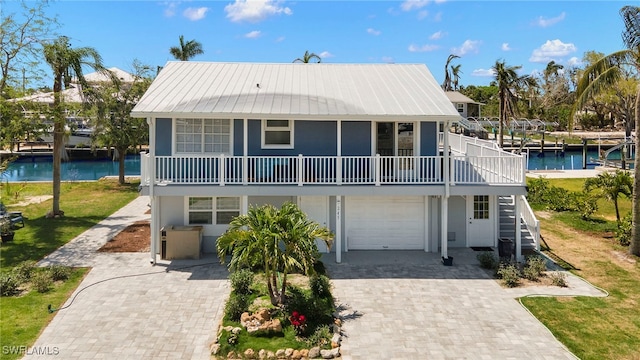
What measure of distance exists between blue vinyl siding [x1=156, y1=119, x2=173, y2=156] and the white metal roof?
93cm

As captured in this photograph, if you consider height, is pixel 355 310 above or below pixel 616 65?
below

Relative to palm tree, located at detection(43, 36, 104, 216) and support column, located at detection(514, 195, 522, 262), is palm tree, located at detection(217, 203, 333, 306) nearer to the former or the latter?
support column, located at detection(514, 195, 522, 262)

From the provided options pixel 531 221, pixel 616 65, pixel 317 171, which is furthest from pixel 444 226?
pixel 616 65

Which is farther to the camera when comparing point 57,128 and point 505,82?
point 505,82

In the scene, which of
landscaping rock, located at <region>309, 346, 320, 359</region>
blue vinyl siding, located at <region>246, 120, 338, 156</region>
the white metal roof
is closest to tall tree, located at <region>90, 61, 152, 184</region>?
the white metal roof

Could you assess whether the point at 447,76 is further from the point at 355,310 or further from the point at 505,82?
the point at 355,310

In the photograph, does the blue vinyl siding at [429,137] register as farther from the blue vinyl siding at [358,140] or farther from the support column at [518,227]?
the support column at [518,227]

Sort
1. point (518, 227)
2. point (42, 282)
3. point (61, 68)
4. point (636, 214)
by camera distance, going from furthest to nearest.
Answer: point (61, 68), point (636, 214), point (518, 227), point (42, 282)

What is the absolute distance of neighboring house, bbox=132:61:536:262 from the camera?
14523 mm

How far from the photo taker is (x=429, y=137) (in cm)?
1605

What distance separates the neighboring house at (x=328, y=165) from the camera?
572 inches

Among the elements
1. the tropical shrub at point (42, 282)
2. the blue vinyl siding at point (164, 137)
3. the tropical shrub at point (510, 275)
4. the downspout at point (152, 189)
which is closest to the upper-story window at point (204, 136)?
the blue vinyl siding at point (164, 137)

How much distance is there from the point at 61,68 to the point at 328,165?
13.6 meters

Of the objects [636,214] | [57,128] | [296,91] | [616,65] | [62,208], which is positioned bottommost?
[62,208]
